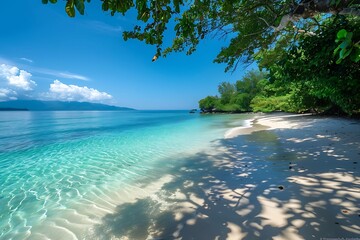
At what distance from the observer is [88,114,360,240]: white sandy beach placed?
3.35 m

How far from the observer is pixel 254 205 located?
165 inches

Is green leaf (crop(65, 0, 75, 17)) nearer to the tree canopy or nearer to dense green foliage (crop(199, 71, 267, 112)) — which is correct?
the tree canopy

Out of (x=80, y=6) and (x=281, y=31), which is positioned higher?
(x=281, y=31)

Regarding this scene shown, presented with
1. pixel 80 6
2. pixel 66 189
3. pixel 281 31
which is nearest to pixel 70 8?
pixel 80 6

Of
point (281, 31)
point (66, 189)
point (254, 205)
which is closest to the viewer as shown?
point (254, 205)

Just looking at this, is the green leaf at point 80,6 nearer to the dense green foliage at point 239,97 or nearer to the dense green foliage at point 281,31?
the dense green foliage at point 281,31

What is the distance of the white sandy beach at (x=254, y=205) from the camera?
335 cm

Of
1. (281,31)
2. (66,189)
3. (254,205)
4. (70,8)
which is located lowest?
(66,189)

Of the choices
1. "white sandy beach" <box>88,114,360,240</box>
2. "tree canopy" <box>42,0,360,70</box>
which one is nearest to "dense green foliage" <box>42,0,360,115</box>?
"tree canopy" <box>42,0,360,70</box>

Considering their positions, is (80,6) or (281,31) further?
(281,31)

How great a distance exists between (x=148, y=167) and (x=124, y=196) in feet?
9.46

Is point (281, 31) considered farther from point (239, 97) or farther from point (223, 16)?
point (239, 97)

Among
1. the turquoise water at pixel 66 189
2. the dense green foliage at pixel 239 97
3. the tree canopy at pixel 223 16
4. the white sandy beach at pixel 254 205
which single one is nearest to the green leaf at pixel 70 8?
the tree canopy at pixel 223 16

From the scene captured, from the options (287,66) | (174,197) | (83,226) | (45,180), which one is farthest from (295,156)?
(45,180)
